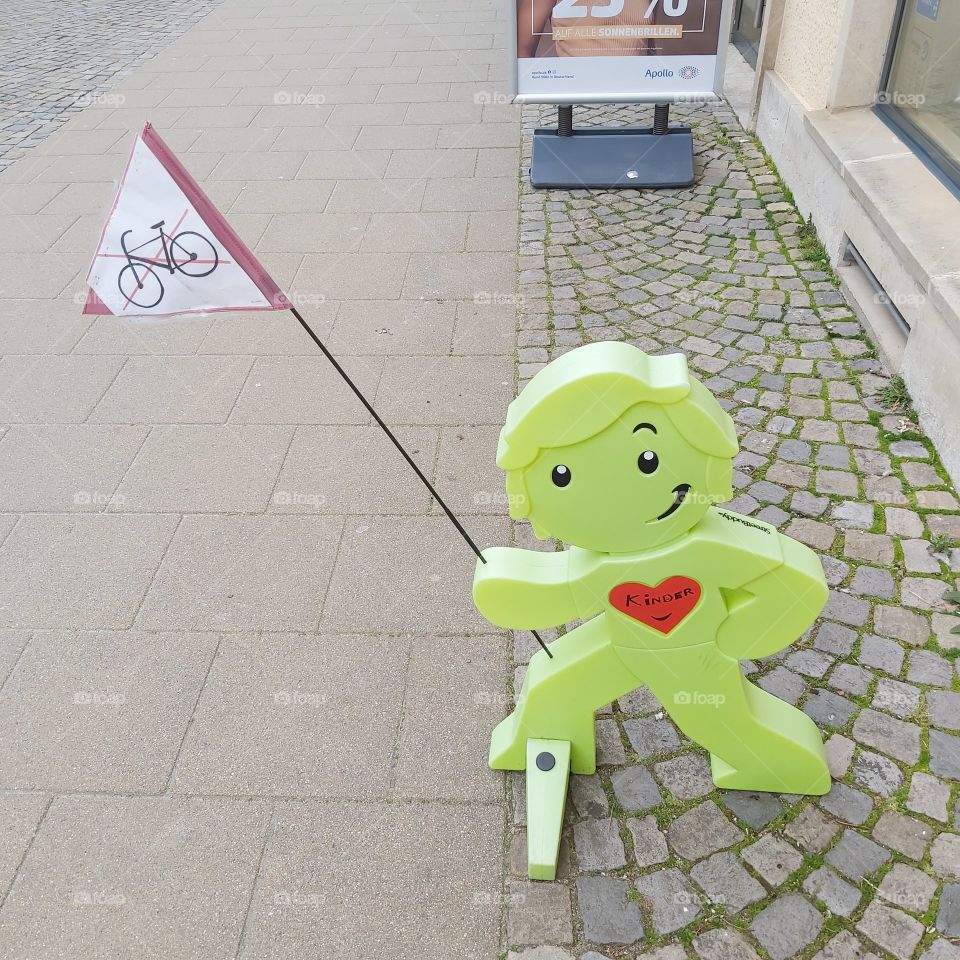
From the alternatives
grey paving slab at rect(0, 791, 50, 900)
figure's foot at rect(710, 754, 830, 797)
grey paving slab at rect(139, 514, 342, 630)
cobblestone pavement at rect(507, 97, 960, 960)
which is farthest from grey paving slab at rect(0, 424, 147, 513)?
figure's foot at rect(710, 754, 830, 797)

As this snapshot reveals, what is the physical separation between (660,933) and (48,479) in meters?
3.89

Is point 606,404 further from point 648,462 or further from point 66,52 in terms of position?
point 66,52

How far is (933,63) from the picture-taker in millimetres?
6035

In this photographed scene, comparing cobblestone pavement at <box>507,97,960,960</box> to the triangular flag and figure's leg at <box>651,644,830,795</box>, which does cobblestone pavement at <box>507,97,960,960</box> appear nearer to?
figure's leg at <box>651,644,830,795</box>

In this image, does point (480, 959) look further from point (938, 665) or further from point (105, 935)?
point (938, 665)

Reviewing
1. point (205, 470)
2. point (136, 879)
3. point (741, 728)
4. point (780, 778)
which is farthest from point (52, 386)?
point (780, 778)

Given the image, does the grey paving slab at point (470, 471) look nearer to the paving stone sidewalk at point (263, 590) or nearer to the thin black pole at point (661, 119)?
the paving stone sidewalk at point (263, 590)

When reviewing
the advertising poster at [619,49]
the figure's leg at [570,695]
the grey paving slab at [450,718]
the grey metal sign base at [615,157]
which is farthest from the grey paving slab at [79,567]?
the advertising poster at [619,49]

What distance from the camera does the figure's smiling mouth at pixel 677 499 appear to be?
2627mm

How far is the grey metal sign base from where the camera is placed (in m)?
7.68

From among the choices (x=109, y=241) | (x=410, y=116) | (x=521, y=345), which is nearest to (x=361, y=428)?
(x=521, y=345)

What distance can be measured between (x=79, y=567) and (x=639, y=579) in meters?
2.96

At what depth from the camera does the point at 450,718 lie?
12.0ft

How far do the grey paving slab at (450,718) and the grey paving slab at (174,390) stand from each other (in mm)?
2304
